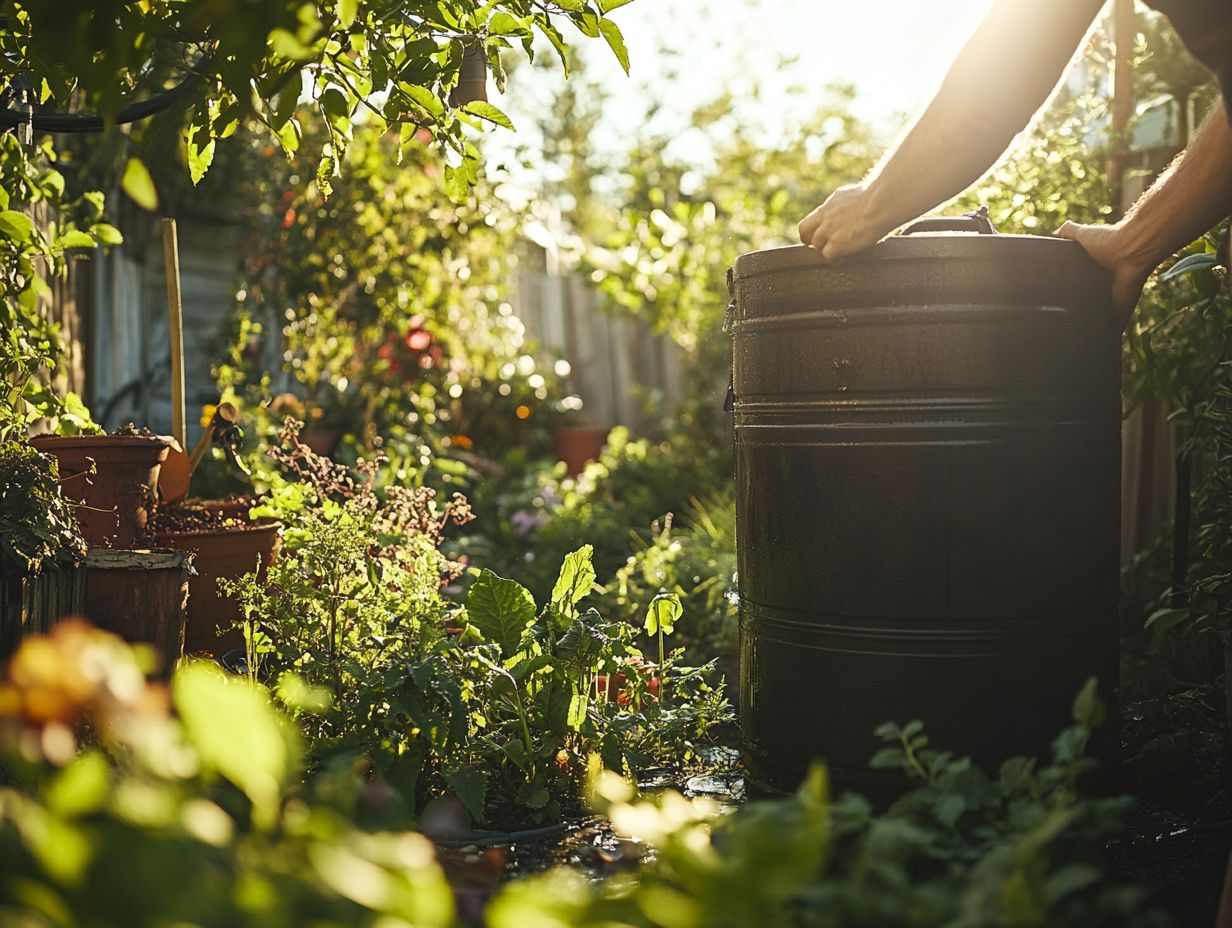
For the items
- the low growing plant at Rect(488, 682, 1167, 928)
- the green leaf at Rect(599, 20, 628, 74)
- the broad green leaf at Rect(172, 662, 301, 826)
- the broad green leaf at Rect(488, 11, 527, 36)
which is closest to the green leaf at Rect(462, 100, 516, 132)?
the broad green leaf at Rect(488, 11, 527, 36)

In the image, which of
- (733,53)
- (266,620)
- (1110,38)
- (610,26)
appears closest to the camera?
(610,26)

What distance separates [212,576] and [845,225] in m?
2.00

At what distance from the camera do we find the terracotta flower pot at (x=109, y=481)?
311 centimetres

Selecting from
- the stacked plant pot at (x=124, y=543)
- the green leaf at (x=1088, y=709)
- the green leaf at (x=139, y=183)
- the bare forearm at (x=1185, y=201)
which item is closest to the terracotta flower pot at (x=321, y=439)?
the stacked plant pot at (x=124, y=543)

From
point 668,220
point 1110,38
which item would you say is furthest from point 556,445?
point 1110,38

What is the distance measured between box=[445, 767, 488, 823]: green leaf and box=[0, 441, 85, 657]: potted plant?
3.04ft

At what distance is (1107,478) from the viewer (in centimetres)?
225

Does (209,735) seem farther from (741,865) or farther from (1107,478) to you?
(1107,478)

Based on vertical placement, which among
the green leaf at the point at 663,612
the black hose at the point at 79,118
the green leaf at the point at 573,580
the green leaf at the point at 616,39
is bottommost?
the green leaf at the point at 663,612

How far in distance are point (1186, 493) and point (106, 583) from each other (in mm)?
2506

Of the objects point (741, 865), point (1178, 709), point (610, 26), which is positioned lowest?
point (1178, 709)

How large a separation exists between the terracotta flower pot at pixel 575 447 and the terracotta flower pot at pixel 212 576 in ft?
18.3

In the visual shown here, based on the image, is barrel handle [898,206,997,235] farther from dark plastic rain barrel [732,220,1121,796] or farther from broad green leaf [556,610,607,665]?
broad green leaf [556,610,607,665]

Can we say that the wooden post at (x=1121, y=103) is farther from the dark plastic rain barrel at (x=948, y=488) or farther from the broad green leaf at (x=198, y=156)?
the broad green leaf at (x=198, y=156)
